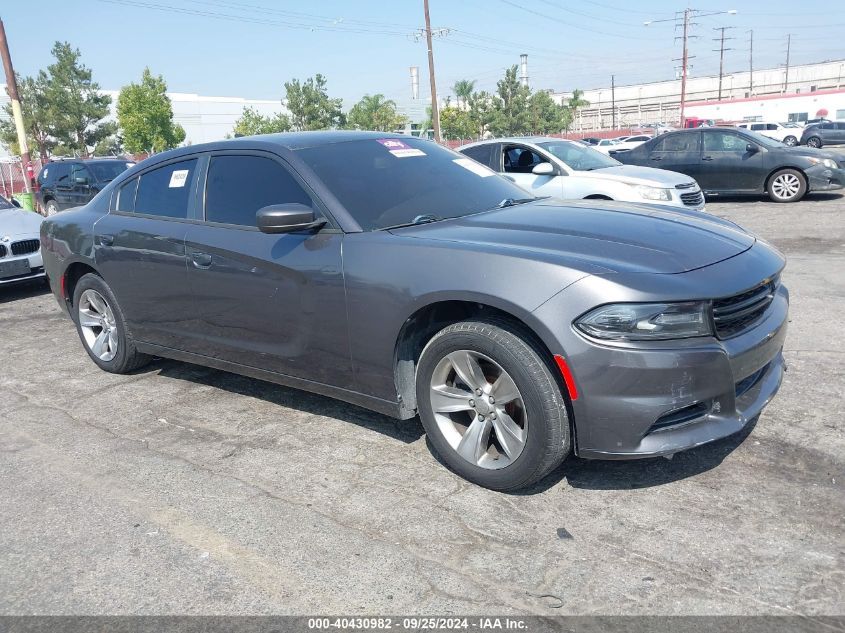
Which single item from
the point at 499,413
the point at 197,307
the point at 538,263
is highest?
the point at 538,263

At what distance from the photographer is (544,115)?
68.9 metres

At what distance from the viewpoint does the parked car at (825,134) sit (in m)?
36.8

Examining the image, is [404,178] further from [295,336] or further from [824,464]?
[824,464]

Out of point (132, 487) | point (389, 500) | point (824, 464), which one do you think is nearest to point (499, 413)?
point (389, 500)

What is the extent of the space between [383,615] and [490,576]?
44 centimetres

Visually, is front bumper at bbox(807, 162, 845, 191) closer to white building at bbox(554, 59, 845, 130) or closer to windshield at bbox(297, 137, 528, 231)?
windshield at bbox(297, 137, 528, 231)

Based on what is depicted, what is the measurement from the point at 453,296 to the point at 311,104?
202 ft

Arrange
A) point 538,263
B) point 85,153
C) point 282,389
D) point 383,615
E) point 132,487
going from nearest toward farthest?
point 383,615, point 538,263, point 132,487, point 282,389, point 85,153

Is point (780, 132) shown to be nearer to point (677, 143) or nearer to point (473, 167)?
point (677, 143)

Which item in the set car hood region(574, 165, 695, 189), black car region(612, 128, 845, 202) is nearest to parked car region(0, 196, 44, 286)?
car hood region(574, 165, 695, 189)

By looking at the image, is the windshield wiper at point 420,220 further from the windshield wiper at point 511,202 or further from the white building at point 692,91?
the white building at point 692,91

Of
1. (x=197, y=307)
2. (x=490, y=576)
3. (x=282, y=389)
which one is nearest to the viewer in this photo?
(x=490, y=576)

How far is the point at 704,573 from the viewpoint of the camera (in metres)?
2.67

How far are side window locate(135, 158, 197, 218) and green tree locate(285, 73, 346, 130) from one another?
58.1 m
